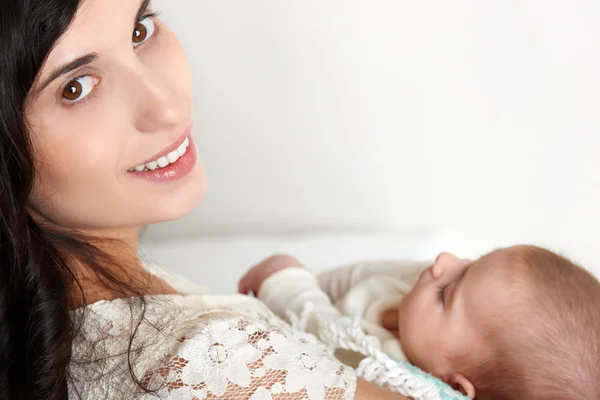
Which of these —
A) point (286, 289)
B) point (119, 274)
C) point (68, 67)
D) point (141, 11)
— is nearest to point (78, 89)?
point (68, 67)

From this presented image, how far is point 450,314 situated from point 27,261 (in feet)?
2.03

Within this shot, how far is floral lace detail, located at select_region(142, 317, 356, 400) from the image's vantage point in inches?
33.3

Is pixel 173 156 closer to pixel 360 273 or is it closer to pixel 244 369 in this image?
pixel 244 369

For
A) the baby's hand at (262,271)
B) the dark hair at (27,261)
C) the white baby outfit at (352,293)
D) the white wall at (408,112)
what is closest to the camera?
the dark hair at (27,261)

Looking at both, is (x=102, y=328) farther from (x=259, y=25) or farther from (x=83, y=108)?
(x=259, y=25)

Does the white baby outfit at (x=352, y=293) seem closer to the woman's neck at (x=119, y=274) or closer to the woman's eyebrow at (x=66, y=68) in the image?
the woman's neck at (x=119, y=274)

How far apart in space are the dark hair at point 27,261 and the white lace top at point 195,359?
1.5 inches

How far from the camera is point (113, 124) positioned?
0.96m

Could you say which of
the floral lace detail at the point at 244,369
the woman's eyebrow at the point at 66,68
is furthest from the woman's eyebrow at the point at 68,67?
the floral lace detail at the point at 244,369

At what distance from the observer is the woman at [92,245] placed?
85cm

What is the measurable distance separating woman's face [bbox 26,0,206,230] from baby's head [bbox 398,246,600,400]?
42 centimetres

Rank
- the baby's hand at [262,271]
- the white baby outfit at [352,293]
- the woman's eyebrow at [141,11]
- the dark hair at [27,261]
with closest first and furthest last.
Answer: the dark hair at [27,261], the woman's eyebrow at [141,11], the white baby outfit at [352,293], the baby's hand at [262,271]

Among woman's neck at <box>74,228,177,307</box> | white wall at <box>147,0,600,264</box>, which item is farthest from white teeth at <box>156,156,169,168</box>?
white wall at <box>147,0,600,264</box>

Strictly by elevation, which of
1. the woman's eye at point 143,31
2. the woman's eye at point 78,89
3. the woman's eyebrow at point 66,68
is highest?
the woman's eye at point 143,31
